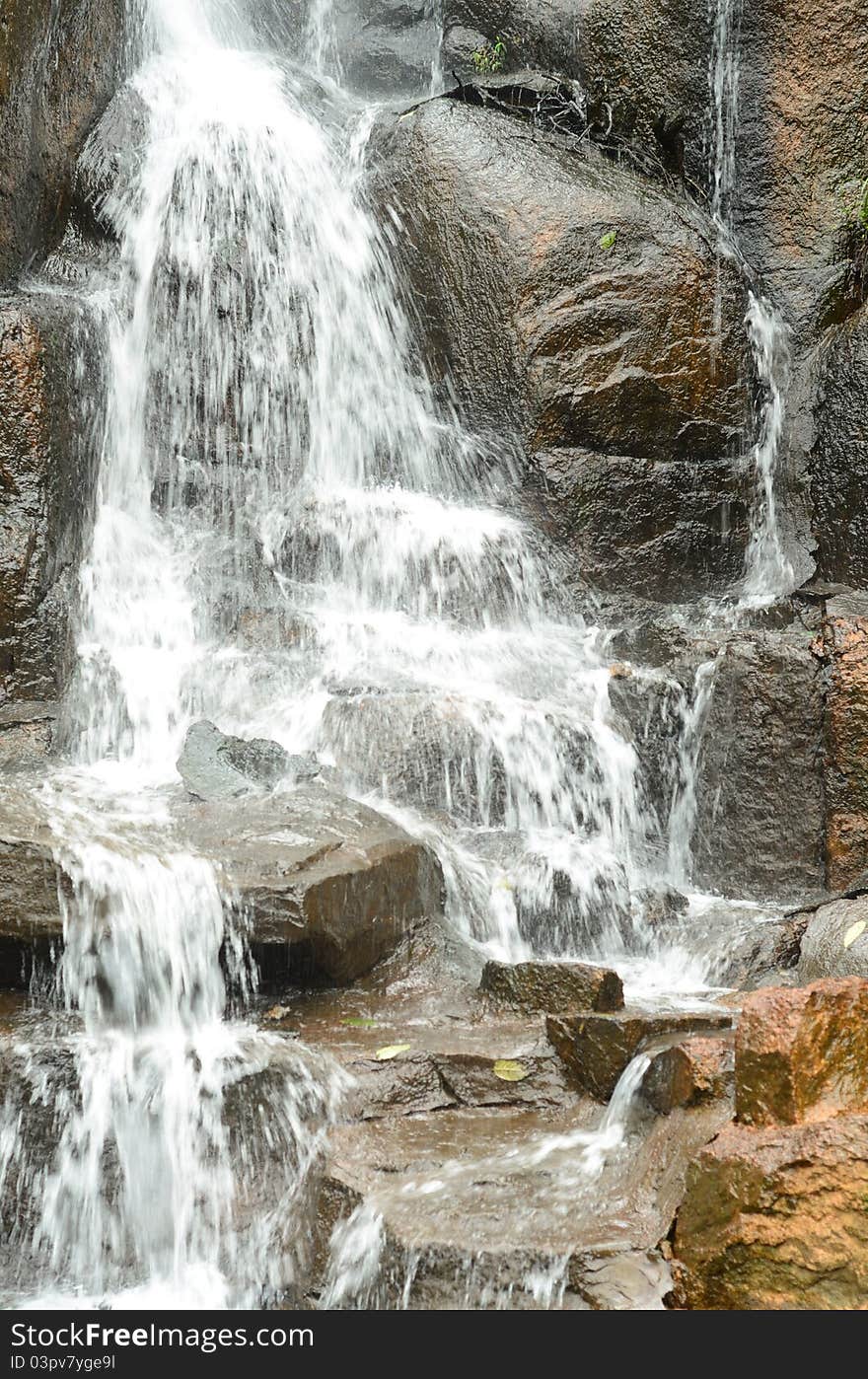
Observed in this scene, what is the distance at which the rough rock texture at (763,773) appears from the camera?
22.9 ft

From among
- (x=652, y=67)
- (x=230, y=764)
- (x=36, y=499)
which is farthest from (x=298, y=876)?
(x=652, y=67)

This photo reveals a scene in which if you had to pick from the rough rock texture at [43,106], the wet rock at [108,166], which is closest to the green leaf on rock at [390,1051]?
the rough rock texture at [43,106]

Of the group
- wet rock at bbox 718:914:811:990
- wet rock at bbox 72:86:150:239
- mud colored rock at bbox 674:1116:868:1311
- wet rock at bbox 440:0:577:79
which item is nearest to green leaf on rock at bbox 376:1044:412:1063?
mud colored rock at bbox 674:1116:868:1311

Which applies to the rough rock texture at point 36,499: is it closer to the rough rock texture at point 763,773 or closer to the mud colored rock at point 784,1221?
the rough rock texture at point 763,773

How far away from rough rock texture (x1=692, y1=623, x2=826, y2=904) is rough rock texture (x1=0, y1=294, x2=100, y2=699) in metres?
3.51

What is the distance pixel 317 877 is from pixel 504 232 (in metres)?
5.38

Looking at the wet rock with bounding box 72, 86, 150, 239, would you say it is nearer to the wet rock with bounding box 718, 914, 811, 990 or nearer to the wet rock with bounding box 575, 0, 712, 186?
the wet rock with bounding box 575, 0, 712, 186

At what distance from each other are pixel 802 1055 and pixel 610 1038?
1.30 m

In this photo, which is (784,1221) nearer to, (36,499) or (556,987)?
(556,987)

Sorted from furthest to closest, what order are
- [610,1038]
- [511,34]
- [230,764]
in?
1. [511,34]
2. [230,764]
3. [610,1038]

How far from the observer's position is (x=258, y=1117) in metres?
4.74

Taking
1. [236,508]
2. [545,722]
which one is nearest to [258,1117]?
[545,722]

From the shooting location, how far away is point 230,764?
253 inches

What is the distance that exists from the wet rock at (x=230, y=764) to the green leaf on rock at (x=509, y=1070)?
1.88 metres
